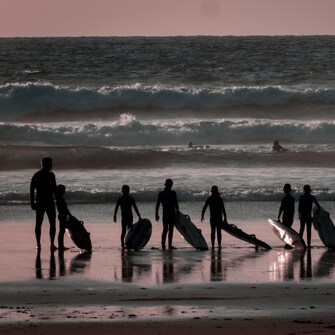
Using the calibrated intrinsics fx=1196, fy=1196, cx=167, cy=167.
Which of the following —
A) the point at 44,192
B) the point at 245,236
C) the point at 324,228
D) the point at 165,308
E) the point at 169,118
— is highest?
the point at 169,118

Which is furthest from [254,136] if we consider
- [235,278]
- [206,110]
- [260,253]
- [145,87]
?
[235,278]

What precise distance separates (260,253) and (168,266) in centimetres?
230

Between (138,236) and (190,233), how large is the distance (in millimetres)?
872

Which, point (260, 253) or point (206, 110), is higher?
point (206, 110)

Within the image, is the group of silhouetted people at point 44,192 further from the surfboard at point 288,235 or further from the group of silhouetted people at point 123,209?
the surfboard at point 288,235

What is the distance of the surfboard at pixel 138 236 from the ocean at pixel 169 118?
21.3 ft

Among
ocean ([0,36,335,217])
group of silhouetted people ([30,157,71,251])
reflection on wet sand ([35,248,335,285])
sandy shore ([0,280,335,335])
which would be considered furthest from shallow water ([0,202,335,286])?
ocean ([0,36,335,217])

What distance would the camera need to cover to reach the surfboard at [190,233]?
60.8 feet

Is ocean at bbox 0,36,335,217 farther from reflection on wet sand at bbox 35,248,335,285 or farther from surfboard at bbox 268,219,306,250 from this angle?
reflection on wet sand at bbox 35,248,335,285

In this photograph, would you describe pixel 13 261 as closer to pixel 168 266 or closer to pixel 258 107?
pixel 168 266

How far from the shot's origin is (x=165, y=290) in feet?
45.0

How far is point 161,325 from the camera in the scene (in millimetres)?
11461

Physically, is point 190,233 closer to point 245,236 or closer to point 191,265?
point 245,236

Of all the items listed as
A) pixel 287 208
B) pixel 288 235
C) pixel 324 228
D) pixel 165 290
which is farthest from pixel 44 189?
pixel 324 228
